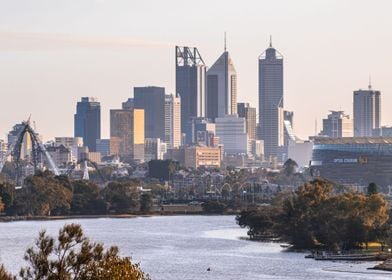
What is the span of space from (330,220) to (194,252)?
8930 millimetres

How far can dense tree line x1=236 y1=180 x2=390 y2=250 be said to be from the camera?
89.1 m

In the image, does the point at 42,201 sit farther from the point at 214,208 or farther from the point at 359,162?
the point at 359,162

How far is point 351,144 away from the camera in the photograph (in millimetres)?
194750

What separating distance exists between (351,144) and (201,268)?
397ft

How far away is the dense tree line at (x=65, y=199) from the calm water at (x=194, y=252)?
1261cm

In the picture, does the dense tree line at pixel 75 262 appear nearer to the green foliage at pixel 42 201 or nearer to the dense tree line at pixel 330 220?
the dense tree line at pixel 330 220

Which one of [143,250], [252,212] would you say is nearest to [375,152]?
[252,212]

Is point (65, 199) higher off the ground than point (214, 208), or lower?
higher

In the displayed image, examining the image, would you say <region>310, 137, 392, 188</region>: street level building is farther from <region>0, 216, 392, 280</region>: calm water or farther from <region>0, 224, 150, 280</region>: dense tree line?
<region>0, 224, 150, 280</region>: dense tree line

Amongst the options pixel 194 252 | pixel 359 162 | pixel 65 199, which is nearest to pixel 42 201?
pixel 65 199

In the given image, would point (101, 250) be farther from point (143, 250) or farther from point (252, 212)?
point (252, 212)

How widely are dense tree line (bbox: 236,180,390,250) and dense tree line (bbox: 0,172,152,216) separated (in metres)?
42.3

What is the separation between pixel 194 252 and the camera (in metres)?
86.9

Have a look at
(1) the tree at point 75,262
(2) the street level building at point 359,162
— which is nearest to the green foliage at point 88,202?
(2) the street level building at point 359,162
